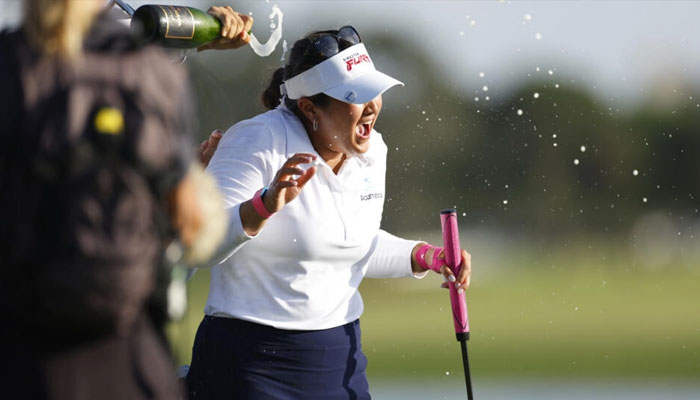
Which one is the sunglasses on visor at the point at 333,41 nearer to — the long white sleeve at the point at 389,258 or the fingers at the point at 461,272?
the long white sleeve at the point at 389,258

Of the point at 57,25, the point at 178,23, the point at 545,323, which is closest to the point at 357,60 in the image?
the point at 178,23

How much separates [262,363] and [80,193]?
5.82 ft

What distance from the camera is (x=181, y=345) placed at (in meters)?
2.39

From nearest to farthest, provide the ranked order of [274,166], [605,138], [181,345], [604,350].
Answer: [181,345] → [274,166] → [604,350] → [605,138]

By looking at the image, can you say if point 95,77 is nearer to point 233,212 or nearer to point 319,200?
point 233,212

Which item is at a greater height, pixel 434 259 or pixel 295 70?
pixel 295 70

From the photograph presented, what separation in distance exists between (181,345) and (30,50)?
1.94ft

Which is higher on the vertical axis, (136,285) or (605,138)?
(605,138)

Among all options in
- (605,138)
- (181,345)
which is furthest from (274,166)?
(605,138)

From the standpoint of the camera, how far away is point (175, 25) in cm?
408

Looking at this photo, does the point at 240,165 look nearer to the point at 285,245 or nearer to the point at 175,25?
the point at 285,245

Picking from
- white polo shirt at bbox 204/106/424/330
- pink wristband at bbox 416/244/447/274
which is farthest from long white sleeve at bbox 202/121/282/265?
pink wristband at bbox 416/244/447/274

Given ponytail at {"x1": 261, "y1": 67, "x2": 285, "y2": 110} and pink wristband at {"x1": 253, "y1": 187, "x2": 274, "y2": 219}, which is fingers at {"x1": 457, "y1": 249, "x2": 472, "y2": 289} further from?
pink wristband at {"x1": 253, "y1": 187, "x2": 274, "y2": 219}

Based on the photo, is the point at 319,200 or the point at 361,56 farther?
the point at 361,56
